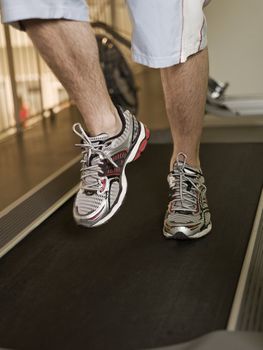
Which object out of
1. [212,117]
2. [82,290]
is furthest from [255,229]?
[212,117]

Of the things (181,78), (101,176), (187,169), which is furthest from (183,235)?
(181,78)

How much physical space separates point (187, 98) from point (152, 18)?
254mm

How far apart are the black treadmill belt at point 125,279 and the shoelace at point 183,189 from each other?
11 centimetres

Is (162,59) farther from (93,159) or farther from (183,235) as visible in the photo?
(183,235)

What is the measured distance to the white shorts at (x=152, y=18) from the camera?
1335 mm

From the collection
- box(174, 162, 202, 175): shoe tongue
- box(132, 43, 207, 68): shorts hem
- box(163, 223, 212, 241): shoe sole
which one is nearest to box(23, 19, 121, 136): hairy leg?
box(132, 43, 207, 68): shorts hem

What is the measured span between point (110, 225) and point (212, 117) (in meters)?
1.66

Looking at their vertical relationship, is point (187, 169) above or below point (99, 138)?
below

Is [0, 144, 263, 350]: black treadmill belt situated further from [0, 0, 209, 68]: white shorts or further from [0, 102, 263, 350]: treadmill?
[0, 0, 209, 68]: white shorts

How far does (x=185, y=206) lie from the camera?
5.00ft

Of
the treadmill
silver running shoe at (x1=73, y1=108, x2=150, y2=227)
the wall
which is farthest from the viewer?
the wall

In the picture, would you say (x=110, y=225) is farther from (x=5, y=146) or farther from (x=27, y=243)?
(x=5, y=146)

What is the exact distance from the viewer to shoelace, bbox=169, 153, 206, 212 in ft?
5.02

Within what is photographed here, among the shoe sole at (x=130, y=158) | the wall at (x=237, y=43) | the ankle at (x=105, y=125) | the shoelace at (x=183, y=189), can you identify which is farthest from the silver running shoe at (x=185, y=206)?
the wall at (x=237, y=43)
